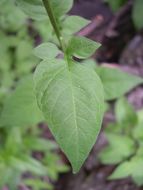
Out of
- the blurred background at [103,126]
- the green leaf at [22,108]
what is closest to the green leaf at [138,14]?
the blurred background at [103,126]

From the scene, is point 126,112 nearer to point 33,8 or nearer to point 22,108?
point 22,108

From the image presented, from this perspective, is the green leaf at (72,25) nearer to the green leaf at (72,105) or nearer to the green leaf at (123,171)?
the green leaf at (72,105)

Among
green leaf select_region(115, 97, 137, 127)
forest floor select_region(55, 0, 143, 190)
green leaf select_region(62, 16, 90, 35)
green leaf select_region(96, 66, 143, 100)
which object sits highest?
green leaf select_region(62, 16, 90, 35)

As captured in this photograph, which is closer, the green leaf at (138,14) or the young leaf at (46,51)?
the young leaf at (46,51)

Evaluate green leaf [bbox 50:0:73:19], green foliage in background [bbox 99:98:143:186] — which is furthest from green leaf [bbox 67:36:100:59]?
green foliage in background [bbox 99:98:143:186]

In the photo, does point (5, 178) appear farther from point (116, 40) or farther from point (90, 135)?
point (116, 40)

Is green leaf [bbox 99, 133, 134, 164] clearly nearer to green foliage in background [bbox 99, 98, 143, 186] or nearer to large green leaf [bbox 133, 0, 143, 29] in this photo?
green foliage in background [bbox 99, 98, 143, 186]

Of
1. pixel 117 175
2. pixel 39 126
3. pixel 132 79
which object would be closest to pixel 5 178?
pixel 117 175
